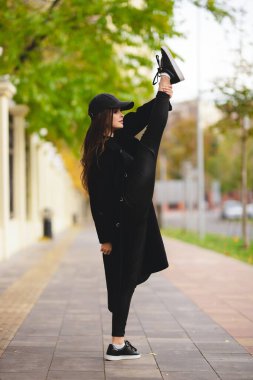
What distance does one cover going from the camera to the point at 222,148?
70.4 m

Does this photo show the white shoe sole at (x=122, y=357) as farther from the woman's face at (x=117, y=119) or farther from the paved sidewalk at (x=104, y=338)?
the woman's face at (x=117, y=119)

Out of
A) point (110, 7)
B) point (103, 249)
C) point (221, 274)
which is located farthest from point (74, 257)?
point (103, 249)

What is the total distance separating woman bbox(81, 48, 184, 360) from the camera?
4.71 metres

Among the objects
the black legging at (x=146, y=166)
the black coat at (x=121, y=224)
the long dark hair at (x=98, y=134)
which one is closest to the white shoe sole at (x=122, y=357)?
the black coat at (x=121, y=224)

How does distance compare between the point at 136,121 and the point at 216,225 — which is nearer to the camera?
the point at 136,121

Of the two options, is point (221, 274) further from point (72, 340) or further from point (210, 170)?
point (210, 170)

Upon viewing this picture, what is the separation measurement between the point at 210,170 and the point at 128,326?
67302 mm

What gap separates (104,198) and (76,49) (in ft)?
→ 31.9

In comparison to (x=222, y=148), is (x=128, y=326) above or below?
below

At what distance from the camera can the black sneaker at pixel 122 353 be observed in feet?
16.0

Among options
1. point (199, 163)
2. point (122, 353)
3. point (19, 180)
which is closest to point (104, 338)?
point (122, 353)

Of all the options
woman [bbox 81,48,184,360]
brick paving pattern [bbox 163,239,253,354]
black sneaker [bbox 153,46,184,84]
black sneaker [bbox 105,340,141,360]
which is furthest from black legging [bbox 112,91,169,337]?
brick paving pattern [bbox 163,239,253,354]

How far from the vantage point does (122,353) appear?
4.92m

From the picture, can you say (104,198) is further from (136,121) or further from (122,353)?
(122,353)
